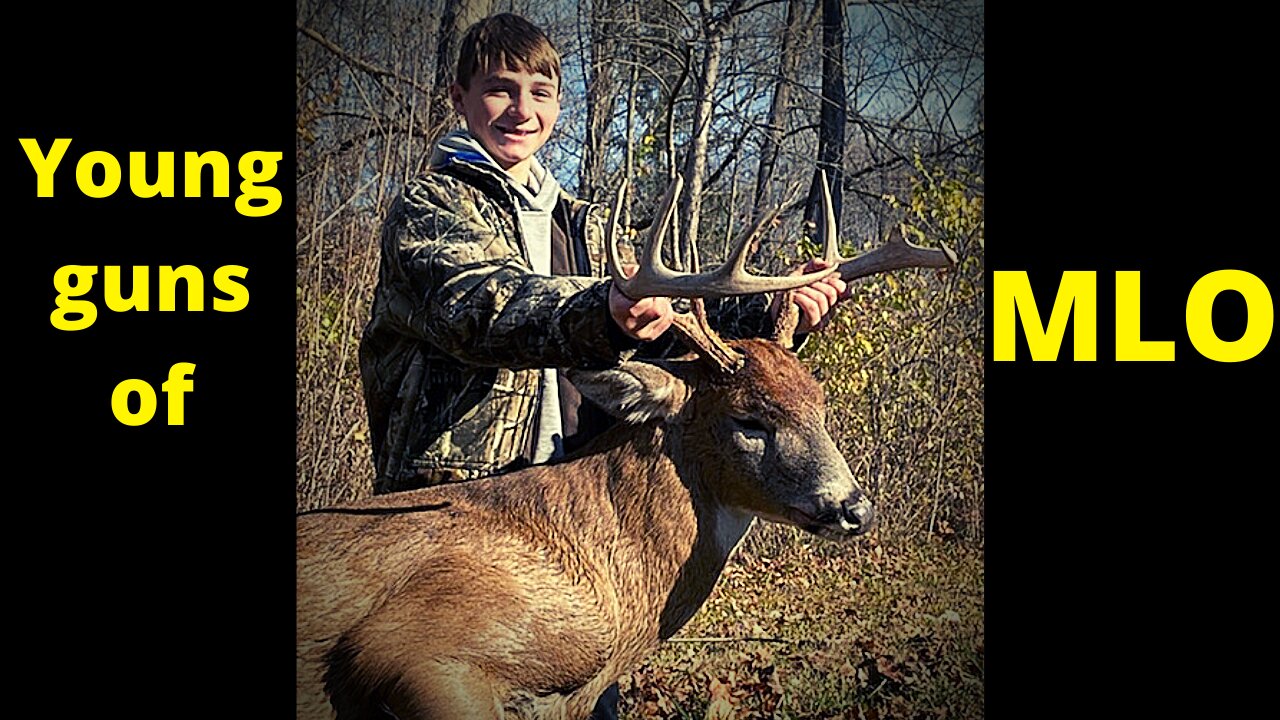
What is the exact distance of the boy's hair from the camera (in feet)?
12.4

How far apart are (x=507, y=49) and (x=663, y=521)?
3.46 ft

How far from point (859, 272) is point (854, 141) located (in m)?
0.48

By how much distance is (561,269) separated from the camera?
3812 mm

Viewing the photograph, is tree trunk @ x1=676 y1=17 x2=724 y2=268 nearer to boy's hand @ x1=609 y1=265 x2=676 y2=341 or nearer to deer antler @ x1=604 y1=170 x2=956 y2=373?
deer antler @ x1=604 y1=170 x2=956 y2=373

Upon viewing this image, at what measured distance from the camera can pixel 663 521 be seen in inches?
143

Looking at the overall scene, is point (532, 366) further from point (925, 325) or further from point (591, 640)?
point (925, 325)

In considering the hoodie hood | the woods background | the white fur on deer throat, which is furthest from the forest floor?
the hoodie hood

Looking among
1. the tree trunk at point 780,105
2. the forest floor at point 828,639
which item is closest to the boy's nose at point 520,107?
the tree trunk at point 780,105

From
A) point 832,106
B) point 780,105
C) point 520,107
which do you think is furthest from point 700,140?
point 520,107

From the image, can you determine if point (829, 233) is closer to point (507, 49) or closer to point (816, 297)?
point (816, 297)

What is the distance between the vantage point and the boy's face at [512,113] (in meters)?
3.78

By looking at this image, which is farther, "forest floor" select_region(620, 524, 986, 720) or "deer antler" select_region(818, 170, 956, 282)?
"forest floor" select_region(620, 524, 986, 720)
